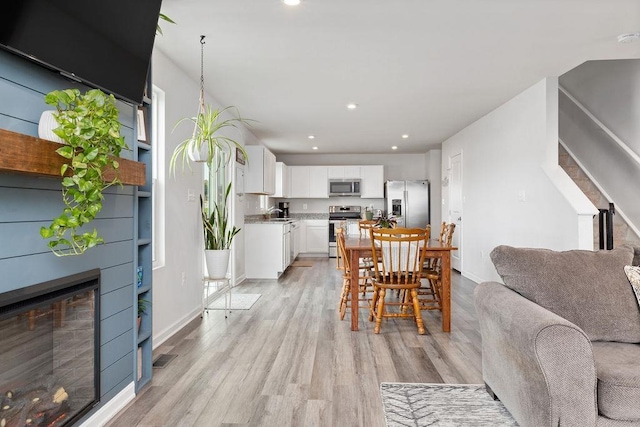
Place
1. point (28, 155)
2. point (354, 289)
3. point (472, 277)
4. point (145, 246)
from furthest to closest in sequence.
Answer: point (472, 277) → point (354, 289) → point (145, 246) → point (28, 155)

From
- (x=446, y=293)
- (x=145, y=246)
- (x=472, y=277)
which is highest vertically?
(x=145, y=246)

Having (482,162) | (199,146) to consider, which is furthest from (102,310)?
(482,162)

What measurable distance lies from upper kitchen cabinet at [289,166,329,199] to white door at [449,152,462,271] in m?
2.96

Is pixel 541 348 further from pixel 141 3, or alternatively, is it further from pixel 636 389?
pixel 141 3

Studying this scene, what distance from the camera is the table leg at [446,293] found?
11.8 ft

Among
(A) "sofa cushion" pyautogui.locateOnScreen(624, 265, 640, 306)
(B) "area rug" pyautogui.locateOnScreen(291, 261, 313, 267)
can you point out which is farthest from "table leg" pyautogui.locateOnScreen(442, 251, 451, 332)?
(B) "area rug" pyautogui.locateOnScreen(291, 261, 313, 267)

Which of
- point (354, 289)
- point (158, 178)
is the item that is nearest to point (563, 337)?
point (354, 289)

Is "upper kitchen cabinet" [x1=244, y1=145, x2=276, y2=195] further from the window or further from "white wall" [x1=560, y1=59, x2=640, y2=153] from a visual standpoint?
"white wall" [x1=560, y1=59, x2=640, y2=153]

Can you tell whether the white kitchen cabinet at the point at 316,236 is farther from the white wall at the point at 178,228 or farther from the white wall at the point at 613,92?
the white wall at the point at 613,92

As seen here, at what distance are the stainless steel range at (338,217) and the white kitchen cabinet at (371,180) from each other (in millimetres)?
546

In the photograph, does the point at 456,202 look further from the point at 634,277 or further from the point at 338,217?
the point at 634,277

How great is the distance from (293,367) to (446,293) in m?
1.63

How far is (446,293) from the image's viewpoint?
367 cm

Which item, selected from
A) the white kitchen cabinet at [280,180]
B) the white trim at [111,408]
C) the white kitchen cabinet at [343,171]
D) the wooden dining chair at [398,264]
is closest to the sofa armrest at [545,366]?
the wooden dining chair at [398,264]
